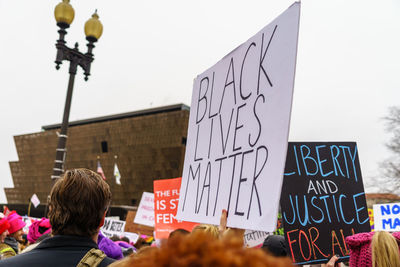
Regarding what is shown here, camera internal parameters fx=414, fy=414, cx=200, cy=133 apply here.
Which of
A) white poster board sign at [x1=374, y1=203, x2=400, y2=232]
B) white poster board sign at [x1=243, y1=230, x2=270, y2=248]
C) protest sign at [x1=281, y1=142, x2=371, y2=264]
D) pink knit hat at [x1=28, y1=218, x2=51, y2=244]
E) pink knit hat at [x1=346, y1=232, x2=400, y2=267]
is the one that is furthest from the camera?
white poster board sign at [x1=374, y1=203, x2=400, y2=232]

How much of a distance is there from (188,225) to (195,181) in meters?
2.43

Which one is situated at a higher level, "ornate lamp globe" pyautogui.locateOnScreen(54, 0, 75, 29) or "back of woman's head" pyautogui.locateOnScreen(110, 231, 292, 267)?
"ornate lamp globe" pyautogui.locateOnScreen(54, 0, 75, 29)

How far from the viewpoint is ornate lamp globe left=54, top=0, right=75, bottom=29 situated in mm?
7996

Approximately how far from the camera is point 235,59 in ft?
8.01

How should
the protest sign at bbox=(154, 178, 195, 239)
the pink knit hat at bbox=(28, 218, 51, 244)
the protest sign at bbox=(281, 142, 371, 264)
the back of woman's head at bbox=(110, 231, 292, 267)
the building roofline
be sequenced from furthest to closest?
the building roofline < the protest sign at bbox=(154, 178, 195, 239) < the pink knit hat at bbox=(28, 218, 51, 244) < the protest sign at bbox=(281, 142, 371, 264) < the back of woman's head at bbox=(110, 231, 292, 267)

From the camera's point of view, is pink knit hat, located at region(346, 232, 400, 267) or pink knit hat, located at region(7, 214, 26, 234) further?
pink knit hat, located at region(7, 214, 26, 234)

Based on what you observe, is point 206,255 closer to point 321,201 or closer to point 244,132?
point 244,132

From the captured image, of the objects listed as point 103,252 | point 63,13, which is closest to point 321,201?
point 103,252

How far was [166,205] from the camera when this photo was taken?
542cm

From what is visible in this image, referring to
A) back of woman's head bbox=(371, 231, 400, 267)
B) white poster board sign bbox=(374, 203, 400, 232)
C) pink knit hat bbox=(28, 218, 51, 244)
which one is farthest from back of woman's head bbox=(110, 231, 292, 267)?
white poster board sign bbox=(374, 203, 400, 232)

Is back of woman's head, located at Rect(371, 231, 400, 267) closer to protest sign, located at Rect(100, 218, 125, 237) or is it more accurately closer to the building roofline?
protest sign, located at Rect(100, 218, 125, 237)

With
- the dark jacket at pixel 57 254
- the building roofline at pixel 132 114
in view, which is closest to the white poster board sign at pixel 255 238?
the dark jacket at pixel 57 254

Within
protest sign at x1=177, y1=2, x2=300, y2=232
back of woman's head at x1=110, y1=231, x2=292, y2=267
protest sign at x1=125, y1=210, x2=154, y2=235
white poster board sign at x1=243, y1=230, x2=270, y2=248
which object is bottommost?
protest sign at x1=125, y1=210, x2=154, y2=235

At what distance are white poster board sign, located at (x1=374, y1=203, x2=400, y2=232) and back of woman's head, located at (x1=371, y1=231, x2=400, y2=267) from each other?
471 cm
